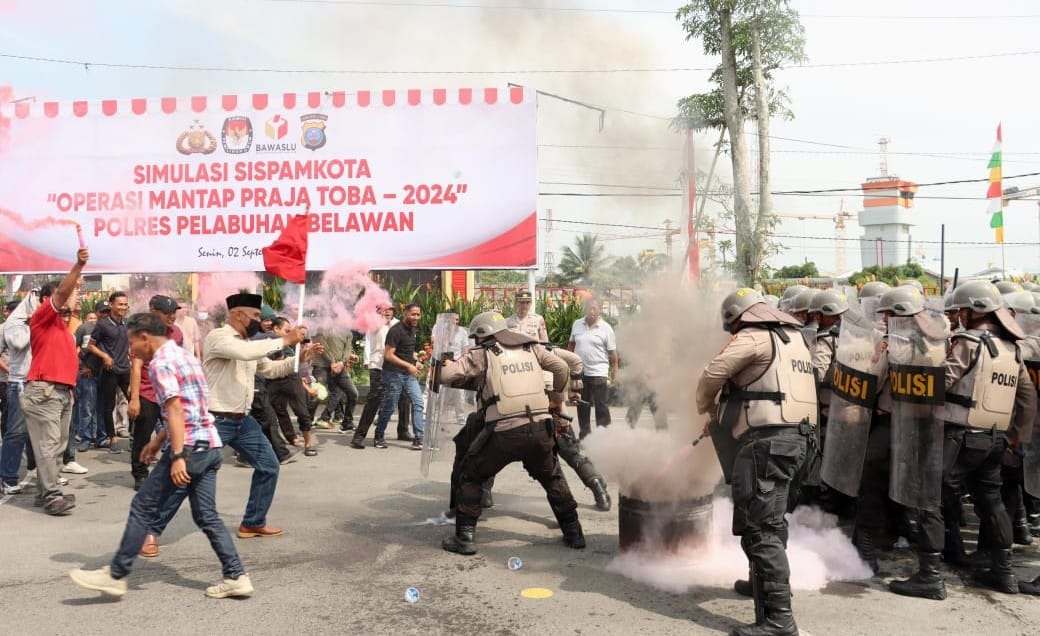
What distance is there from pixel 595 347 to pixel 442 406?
3.31m

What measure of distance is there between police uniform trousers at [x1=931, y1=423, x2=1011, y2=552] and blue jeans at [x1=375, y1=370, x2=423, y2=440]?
6230 millimetres

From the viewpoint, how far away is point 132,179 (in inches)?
553

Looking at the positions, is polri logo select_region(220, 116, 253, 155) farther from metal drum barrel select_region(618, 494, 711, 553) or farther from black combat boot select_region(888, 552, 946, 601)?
black combat boot select_region(888, 552, 946, 601)

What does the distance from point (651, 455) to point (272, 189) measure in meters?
10.1

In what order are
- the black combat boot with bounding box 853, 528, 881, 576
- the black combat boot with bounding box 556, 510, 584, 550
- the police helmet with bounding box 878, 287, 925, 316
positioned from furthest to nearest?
the black combat boot with bounding box 556, 510, 584, 550, the black combat boot with bounding box 853, 528, 881, 576, the police helmet with bounding box 878, 287, 925, 316

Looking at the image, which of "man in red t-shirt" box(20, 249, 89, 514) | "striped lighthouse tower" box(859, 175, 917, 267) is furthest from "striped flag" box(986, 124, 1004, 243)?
"striped lighthouse tower" box(859, 175, 917, 267)

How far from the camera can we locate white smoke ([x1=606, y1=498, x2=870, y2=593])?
16.5 ft

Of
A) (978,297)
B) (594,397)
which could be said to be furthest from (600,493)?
(978,297)

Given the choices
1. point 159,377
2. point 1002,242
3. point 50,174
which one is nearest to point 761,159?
point 1002,242

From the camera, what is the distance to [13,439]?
7.04m

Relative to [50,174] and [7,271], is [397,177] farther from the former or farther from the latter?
[7,271]

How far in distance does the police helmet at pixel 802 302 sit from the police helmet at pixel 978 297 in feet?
5.08

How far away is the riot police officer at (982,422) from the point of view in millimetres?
4852

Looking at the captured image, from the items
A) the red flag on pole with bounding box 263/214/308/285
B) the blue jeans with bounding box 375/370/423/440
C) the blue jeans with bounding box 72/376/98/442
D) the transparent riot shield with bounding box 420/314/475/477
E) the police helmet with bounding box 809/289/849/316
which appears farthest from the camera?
the blue jeans with bounding box 375/370/423/440
